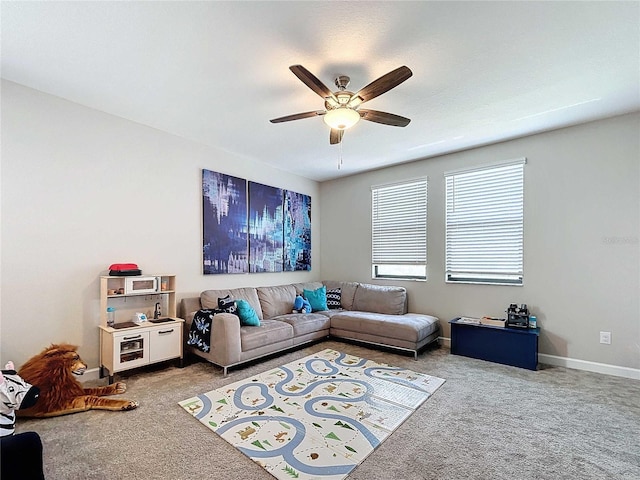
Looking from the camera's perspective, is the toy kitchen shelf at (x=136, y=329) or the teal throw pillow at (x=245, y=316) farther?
the teal throw pillow at (x=245, y=316)

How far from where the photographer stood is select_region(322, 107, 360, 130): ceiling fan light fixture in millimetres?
2496

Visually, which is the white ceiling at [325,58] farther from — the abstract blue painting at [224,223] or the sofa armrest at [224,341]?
the sofa armrest at [224,341]

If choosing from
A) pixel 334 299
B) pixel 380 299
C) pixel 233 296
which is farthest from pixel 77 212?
pixel 380 299

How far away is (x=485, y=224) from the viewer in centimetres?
422

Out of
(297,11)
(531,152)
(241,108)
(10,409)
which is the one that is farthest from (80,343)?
(531,152)

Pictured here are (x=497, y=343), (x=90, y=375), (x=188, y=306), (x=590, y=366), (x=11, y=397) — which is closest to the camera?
(x=11, y=397)

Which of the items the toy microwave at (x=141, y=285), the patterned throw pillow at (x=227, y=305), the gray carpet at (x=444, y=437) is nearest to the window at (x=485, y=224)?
the gray carpet at (x=444, y=437)

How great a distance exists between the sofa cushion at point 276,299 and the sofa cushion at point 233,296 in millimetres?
93

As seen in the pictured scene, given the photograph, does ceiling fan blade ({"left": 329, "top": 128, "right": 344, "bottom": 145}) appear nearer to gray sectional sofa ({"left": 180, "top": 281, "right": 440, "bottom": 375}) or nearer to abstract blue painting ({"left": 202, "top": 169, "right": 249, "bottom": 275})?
abstract blue painting ({"left": 202, "top": 169, "right": 249, "bottom": 275})

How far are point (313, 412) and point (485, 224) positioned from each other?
3291 mm

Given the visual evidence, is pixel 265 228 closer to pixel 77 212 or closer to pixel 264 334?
pixel 264 334

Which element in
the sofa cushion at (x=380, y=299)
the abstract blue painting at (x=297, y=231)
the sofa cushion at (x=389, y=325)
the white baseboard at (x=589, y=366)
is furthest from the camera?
the abstract blue painting at (x=297, y=231)

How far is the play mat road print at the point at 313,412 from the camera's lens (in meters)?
1.96

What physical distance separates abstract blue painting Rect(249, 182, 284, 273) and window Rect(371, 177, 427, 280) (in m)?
1.64
